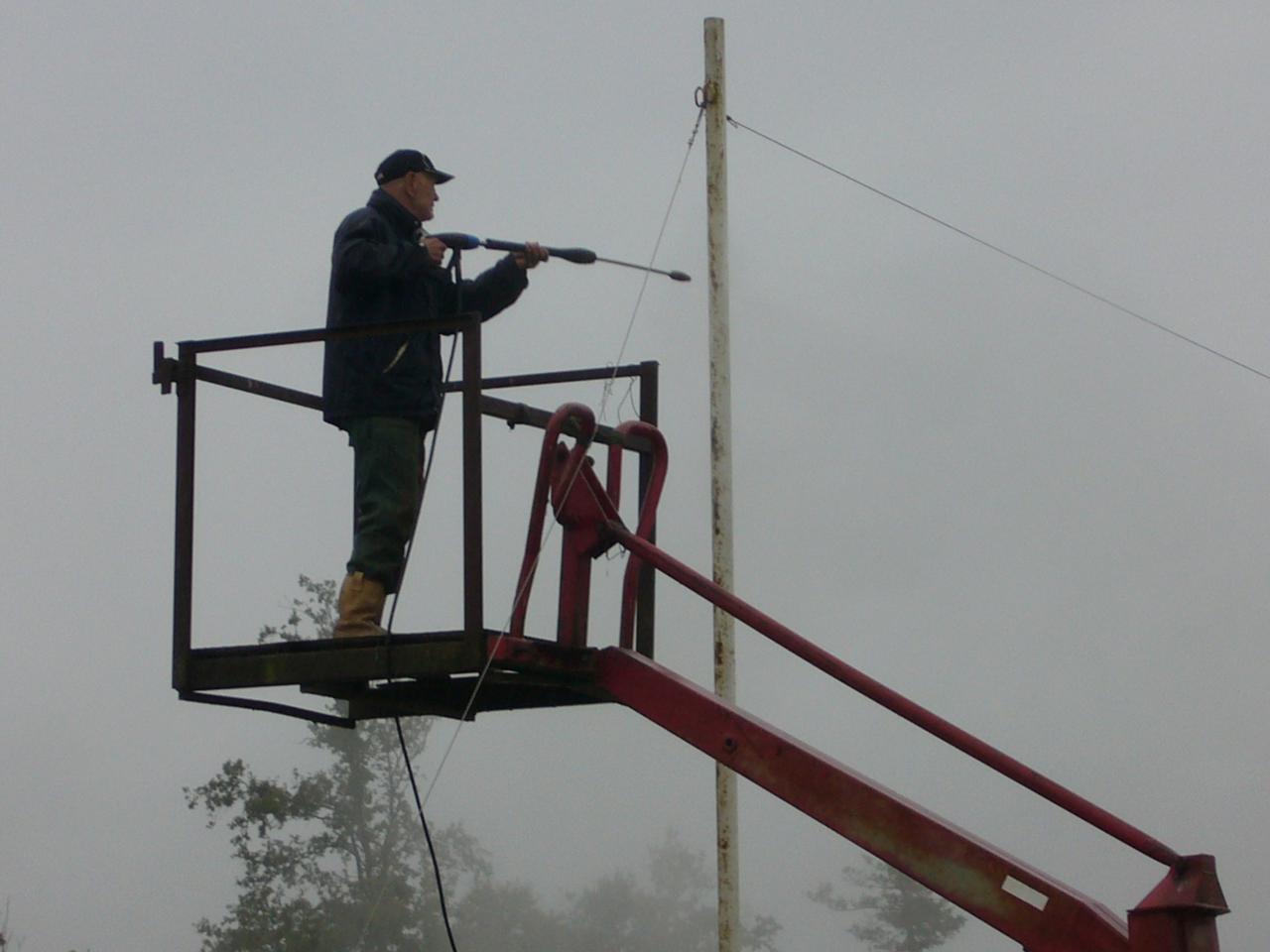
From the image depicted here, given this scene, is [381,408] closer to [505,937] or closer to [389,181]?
[389,181]

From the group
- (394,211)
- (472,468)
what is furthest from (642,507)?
(394,211)

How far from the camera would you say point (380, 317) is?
7.35 metres

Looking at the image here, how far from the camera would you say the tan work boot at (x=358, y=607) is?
277 inches

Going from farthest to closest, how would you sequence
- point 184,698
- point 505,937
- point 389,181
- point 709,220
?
point 505,937, point 709,220, point 389,181, point 184,698

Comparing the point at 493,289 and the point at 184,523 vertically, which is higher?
the point at 493,289

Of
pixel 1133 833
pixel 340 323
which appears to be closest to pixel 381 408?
pixel 340 323

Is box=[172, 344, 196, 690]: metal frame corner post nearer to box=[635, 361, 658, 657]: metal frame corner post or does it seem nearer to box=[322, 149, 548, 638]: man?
box=[322, 149, 548, 638]: man

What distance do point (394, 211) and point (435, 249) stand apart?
303 mm

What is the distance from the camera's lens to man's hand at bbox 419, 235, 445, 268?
735 cm

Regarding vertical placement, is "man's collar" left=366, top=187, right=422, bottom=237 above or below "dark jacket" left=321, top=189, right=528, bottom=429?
above

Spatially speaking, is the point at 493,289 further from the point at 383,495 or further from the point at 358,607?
the point at 358,607

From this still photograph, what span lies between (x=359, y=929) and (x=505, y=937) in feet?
12.6

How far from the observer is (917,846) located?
19.8ft

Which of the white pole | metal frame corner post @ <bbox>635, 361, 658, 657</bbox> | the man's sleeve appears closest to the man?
the man's sleeve
